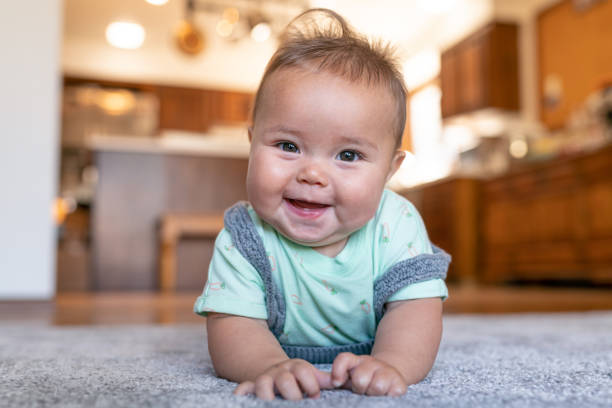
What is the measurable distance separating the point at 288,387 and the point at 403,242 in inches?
10.6

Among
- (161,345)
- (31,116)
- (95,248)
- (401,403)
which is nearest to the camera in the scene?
(401,403)

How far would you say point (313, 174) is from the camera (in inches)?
21.9

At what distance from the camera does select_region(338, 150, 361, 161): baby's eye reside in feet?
1.92

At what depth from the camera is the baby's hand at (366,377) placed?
47cm

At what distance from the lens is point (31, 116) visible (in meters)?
1.92

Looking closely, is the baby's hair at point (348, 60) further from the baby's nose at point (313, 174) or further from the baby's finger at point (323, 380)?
the baby's finger at point (323, 380)

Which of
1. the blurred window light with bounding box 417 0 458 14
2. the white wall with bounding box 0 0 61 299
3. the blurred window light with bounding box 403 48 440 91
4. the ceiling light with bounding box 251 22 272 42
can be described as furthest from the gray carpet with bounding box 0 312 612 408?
the blurred window light with bounding box 403 48 440 91

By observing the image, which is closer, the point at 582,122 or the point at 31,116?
the point at 31,116

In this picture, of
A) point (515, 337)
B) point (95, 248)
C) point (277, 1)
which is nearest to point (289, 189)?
point (515, 337)

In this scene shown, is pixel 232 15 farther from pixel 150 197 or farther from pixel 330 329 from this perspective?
pixel 330 329

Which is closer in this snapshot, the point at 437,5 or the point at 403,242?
the point at 403,242

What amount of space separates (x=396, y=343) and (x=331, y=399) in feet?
0.46

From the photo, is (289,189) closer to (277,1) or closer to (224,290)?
(224,290)

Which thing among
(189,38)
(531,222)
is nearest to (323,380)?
(531,222)
